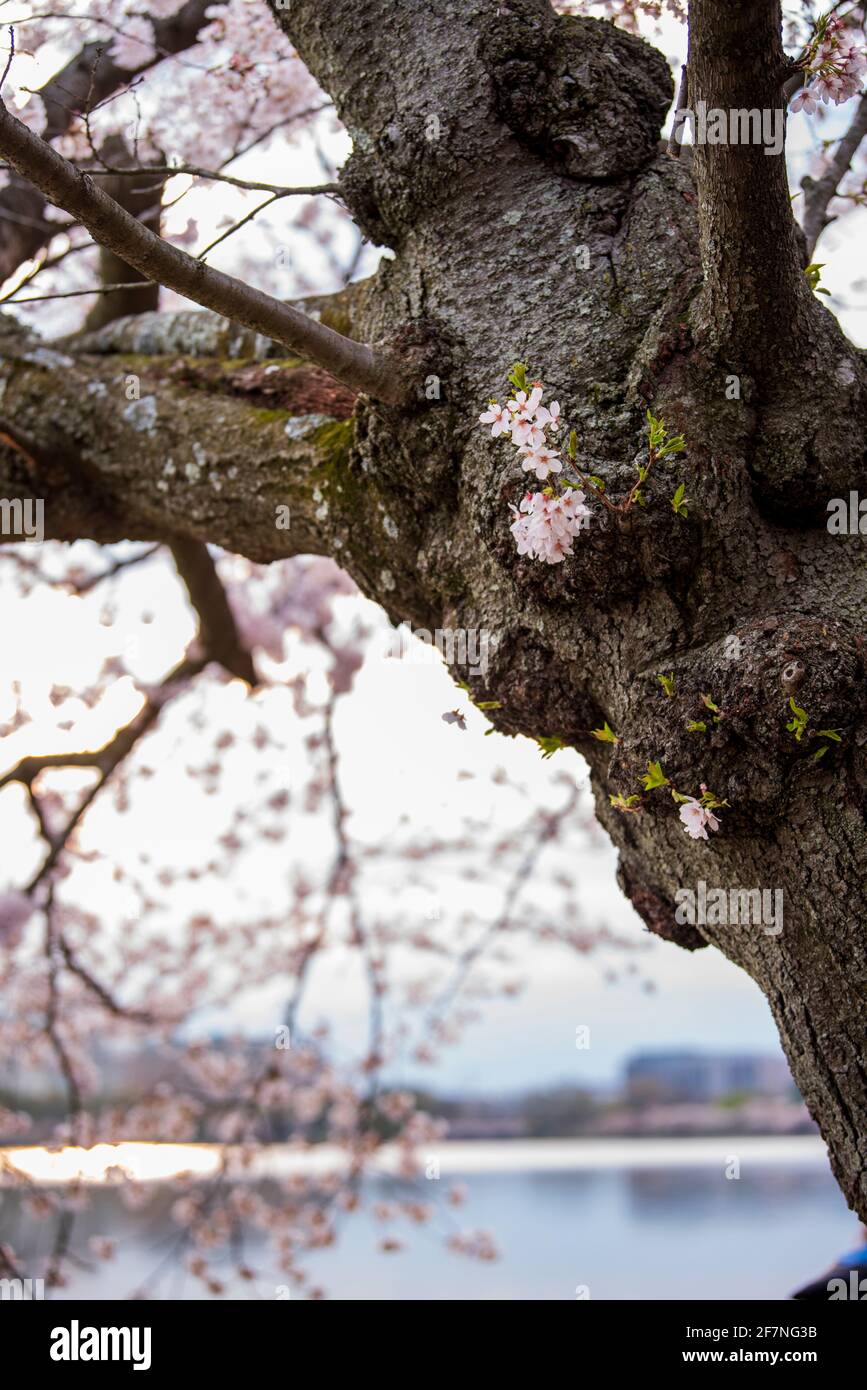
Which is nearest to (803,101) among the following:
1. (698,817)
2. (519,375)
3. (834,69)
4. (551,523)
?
(834,69)

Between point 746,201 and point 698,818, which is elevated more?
point 746,201

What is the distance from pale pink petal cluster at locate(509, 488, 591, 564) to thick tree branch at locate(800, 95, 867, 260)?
106cm

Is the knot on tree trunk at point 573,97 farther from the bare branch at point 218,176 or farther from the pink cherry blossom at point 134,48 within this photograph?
the pink cherry blossom at point 134,48

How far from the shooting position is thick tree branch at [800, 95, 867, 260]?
2.00 m

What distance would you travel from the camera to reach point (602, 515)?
1.35 m

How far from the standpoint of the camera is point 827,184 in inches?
79.7

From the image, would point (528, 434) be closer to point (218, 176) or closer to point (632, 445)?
point (632, 445)

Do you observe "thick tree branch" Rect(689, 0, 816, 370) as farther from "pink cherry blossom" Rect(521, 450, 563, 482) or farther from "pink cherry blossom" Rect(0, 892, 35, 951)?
"pink cherry blossom" Rect(0, 892, 35, 951)

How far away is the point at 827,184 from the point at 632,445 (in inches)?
40.2

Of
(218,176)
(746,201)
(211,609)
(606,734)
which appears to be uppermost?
(211,609)

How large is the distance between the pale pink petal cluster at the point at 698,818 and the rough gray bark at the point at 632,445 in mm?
31

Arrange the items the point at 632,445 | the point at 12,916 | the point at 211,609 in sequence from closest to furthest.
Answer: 1. the point at 632,445
2. the point at 211,609
3. the point at 12,916

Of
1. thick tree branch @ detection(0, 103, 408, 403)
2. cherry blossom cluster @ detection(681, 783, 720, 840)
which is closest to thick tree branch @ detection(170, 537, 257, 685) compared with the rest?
thick tree branch @ detection(0, 103, 408, 403)
